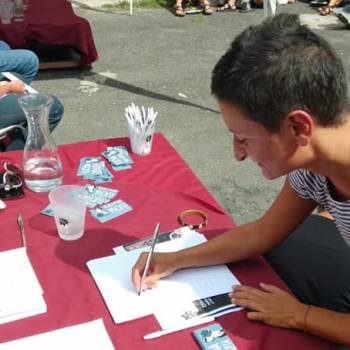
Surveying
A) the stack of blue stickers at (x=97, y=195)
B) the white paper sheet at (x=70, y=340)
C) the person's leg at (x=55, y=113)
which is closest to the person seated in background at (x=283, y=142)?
the white paper sheet at (x=70, y=340)

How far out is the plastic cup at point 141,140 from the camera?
1939mm

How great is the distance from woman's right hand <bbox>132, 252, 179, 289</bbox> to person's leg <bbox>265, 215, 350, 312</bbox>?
1.22 feet

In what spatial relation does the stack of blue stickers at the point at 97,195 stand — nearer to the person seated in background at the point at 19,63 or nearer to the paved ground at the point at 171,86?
the paved ground at the point at 171,86

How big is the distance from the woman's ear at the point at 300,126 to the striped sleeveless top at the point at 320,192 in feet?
0.89

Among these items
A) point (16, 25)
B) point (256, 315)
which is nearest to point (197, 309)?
point (256, 315)

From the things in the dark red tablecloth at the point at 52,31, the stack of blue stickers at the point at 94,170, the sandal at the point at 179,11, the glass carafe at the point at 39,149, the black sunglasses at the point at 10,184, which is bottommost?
the sandal at the point at 179,11

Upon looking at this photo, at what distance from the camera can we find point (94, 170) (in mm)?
1844

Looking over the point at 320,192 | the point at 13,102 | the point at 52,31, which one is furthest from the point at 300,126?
the point at 52,31

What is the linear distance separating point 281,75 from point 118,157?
38.9 inches

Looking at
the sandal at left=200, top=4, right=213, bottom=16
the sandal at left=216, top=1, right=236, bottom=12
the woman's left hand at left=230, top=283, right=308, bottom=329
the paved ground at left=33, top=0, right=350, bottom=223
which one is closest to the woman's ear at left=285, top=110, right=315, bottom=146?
the woman's left hand at left=230, top=283, right=308, bottom=329

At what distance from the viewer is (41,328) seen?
1193 mm

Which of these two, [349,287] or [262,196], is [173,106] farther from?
[349,287]

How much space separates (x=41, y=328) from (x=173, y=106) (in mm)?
2924

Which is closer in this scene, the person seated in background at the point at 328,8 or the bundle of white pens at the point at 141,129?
the bundle of white pens at the point at 141,129
